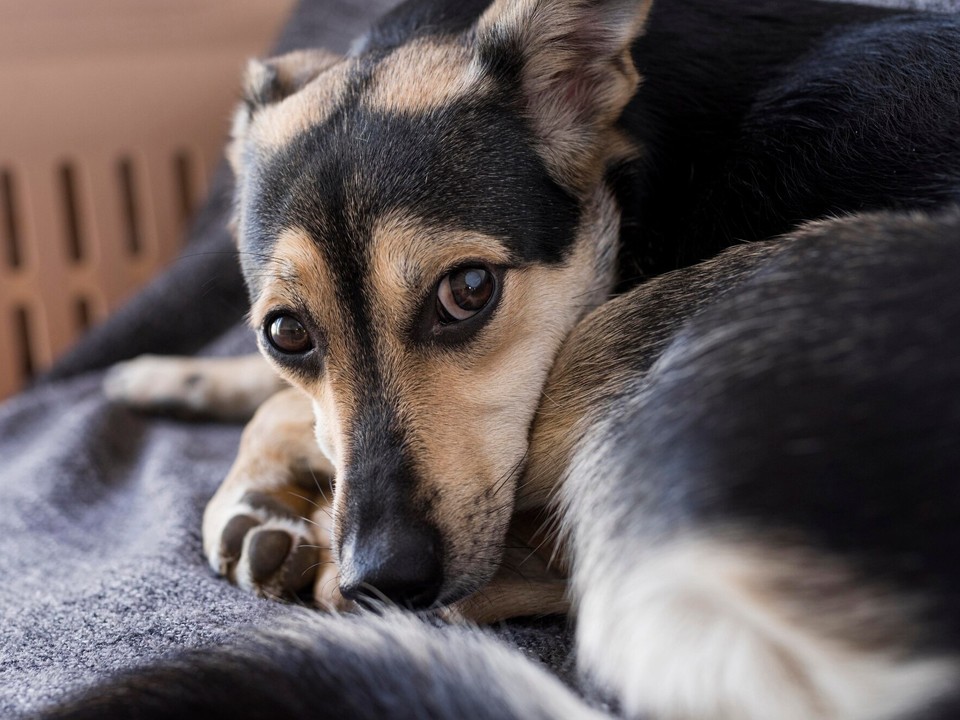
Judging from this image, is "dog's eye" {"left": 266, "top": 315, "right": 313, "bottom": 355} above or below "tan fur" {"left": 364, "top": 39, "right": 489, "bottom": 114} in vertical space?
below

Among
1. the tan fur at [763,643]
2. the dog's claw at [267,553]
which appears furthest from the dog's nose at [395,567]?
the tan fur at [763,643]

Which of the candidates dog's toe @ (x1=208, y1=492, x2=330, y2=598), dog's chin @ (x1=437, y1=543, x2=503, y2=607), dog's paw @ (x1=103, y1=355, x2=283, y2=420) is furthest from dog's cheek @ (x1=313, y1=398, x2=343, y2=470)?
dog's paw @ (x1=103, y1=355, x2=283, y2=420)

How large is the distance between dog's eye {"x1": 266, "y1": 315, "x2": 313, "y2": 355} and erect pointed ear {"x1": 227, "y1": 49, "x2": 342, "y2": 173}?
1.47 feet

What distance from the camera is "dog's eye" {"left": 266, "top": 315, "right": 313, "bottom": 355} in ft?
4.41

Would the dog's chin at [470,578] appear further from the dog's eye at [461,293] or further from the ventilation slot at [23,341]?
the ventilation slot at [23,341]

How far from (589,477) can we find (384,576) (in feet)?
0.84

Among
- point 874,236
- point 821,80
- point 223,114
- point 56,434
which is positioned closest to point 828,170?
point 821,80

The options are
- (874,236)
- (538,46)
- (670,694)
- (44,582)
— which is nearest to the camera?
(670,694)

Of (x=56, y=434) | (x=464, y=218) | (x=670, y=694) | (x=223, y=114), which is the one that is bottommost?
(x=56, y=434)

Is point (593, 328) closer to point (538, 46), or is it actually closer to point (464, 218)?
point (464, 218)

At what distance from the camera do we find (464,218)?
49.6 inches

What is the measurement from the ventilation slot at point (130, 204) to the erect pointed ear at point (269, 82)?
58.3 inches

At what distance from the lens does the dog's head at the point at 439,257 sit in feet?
3.85

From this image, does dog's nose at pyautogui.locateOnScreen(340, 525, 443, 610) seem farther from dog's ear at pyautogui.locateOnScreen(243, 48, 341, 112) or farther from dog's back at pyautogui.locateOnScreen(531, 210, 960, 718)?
dog's ear at pyautogui.locateOnScreen(243, 48, 341, 112)
